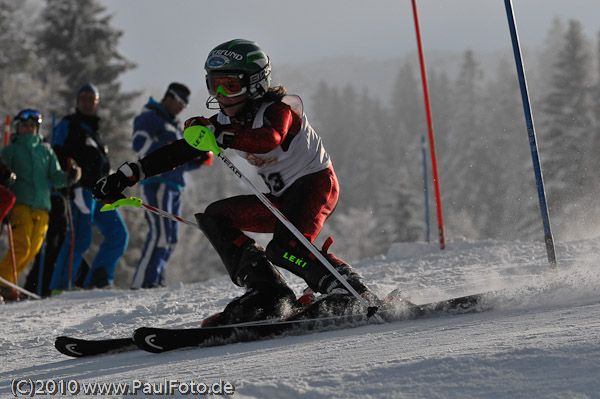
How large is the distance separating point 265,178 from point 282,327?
956mm

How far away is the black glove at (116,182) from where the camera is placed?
3213 millimetres

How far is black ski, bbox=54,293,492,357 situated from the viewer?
3.19m

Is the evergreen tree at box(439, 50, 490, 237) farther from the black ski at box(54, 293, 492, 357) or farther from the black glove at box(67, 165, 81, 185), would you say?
the black ski at box(54, 293, 492, 357)

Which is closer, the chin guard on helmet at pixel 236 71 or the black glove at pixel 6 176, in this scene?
the chin guard on helmet at pixel 236 71

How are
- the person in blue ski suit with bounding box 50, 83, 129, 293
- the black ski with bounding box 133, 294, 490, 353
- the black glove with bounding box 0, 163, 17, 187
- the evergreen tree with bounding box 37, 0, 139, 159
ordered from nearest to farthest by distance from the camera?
1. the black ski with bounding box 133, 294, 490, 353
2. the black glove with bounding box 0, 163, 17, 187
3. the person in blue ski suit with bounding box 50, 83, 129, 293
4. the evergreen tree with bounding box 37, 0, 139, 159

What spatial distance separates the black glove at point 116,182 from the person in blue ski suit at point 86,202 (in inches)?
159

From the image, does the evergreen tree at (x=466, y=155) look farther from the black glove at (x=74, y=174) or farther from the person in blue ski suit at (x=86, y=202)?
the black glove at (x=74, y=174)

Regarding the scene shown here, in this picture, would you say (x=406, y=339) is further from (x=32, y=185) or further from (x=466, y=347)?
(x=32, y=185)

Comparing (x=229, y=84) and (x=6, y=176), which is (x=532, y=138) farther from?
(x=6, y=176)

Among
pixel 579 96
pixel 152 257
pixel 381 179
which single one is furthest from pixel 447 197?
pixel 152 257

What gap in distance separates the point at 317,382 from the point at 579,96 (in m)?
32.0

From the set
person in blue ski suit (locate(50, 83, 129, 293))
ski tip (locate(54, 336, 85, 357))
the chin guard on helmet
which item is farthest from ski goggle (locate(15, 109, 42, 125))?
ski tip (locate(54, 336, 85, 357))

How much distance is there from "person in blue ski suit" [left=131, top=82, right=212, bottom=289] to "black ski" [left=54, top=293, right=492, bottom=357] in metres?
3.73

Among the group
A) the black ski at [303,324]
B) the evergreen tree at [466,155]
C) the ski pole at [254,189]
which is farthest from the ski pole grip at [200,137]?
the evergreen tree at [466,155]
